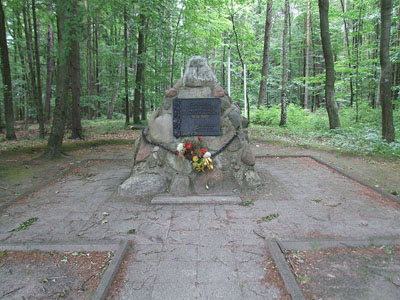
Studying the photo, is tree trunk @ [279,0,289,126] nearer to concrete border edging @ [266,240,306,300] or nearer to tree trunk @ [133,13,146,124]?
tree trunk @ [133,13,146,124]

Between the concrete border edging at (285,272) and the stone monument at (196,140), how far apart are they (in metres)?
1.69

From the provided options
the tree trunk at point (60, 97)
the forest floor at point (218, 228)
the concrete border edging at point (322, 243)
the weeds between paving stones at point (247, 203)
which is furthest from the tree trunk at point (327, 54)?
the tree trunk at point (60, 97)

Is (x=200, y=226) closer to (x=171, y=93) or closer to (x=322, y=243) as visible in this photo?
(x=322, y=243)

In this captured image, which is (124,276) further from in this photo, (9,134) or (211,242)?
(9,134)

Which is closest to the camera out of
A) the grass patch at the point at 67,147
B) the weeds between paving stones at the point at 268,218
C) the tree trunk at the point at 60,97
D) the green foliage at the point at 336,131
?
the weeds between paving stones at the point at 268,218

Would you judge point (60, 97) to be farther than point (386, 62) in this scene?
No

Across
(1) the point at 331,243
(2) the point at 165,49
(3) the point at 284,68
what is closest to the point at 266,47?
(3) the point at 284,68

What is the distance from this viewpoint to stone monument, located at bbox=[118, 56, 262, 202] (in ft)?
14.6

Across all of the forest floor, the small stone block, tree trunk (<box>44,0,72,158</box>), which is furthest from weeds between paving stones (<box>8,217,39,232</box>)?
tree trunk (<box>44,0,72,158</box>)

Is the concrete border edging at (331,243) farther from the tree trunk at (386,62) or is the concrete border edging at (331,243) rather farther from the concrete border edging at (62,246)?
the tree trunk at (386,62)

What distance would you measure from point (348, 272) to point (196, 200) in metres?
2.18

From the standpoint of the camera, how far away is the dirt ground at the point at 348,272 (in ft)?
6.94

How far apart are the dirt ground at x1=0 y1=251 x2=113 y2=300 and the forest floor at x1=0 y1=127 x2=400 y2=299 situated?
2 cm

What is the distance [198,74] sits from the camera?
181 inches
